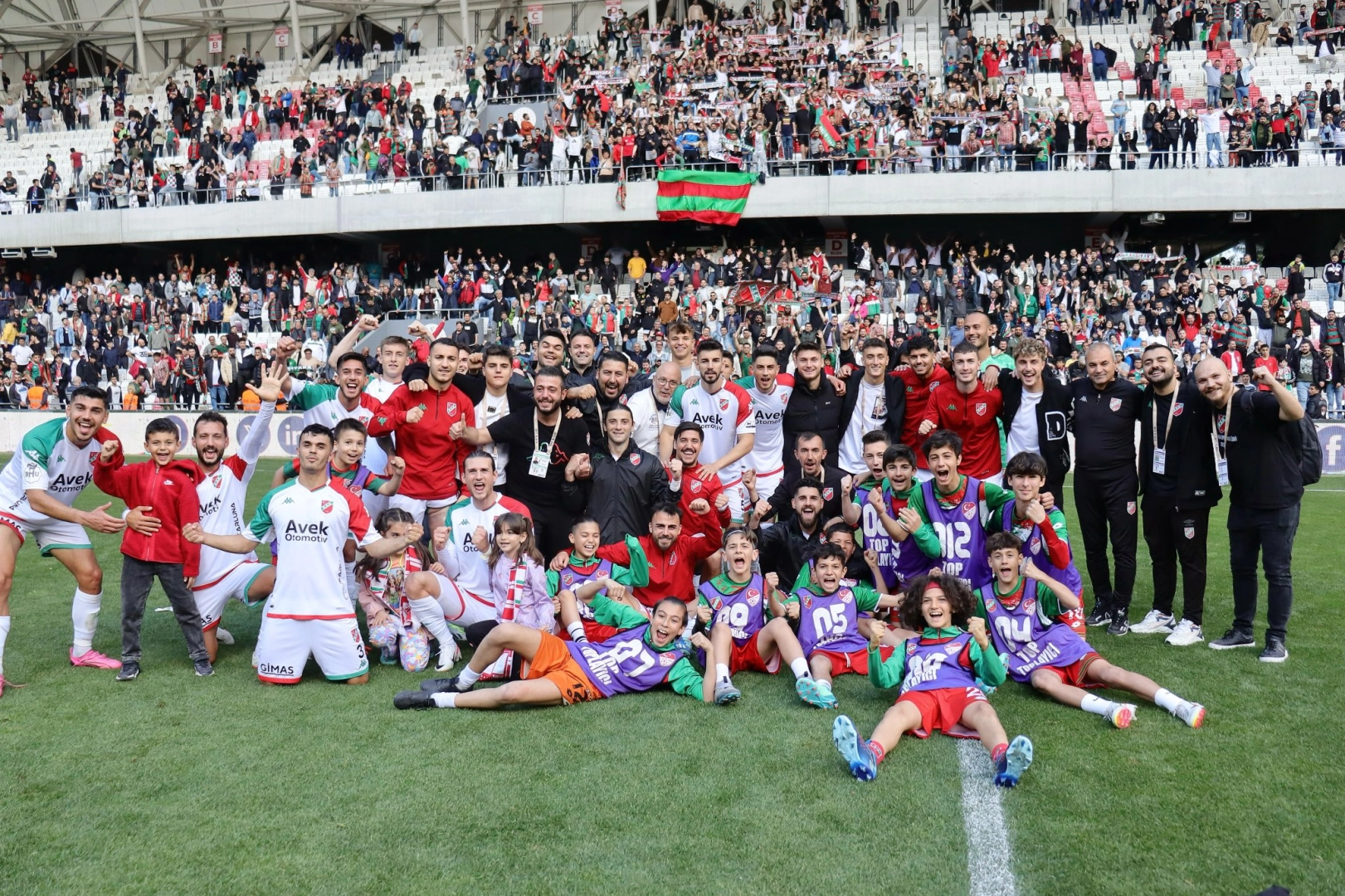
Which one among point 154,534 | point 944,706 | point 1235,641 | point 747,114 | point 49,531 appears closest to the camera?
point 944,706

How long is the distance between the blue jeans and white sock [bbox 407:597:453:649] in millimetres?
5026

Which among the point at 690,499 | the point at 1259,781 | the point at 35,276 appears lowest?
the point at 1259,781

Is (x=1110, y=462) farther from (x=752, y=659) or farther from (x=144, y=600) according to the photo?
(x=144, y=600)

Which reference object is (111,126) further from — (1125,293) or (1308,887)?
(1308,887)

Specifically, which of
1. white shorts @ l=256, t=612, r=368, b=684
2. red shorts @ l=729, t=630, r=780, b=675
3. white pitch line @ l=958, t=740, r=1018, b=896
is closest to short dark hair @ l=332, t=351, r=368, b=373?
white shorts @ l=256, t=612, r=368, b=684

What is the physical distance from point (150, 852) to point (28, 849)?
0.50m

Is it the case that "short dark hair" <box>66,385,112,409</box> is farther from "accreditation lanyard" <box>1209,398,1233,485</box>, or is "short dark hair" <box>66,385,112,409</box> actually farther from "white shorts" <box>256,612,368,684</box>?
"accreditation lanyard" <box>1209,398,1233,485</box>

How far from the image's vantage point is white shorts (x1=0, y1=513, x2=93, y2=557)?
681 centimetres

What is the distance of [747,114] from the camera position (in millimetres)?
28891

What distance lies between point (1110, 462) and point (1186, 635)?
126 cm

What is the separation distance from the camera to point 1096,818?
4477 mm

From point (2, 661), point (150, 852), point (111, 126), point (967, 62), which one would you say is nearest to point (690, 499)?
point (150, 852)

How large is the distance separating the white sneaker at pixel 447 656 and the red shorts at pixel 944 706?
9.49ft

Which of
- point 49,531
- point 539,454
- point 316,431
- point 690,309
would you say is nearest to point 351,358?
point 316,431
